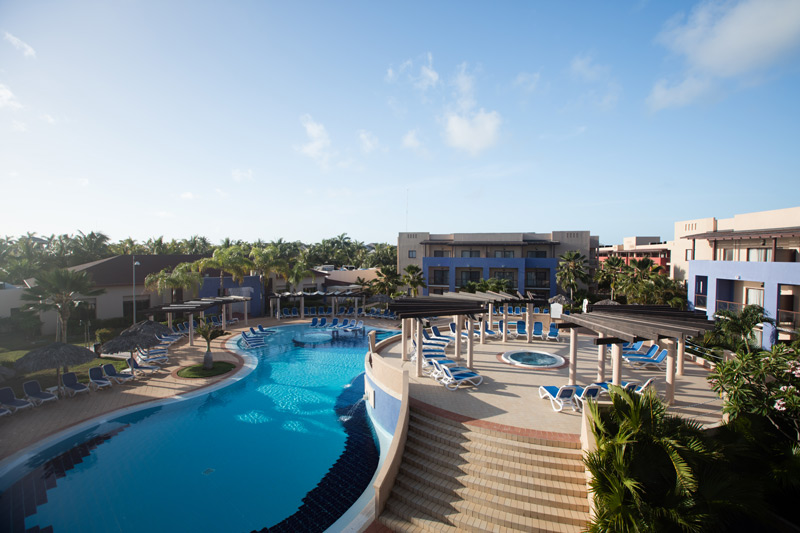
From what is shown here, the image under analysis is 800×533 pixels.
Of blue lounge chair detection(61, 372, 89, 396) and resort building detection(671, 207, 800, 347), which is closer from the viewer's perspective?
blue lounge chair detection(61, 372, 89, 396)

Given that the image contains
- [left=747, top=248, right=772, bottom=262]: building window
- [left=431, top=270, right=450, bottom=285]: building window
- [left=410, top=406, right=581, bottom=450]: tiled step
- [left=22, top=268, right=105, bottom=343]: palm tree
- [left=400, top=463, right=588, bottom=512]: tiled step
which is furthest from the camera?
[left=431, top=270, right=450, bottom=285]: building window

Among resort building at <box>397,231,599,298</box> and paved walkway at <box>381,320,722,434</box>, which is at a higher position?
resort building at <box>397,231,599,298</box>

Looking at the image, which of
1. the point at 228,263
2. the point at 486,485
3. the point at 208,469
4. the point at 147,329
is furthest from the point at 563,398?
the point at 228,263

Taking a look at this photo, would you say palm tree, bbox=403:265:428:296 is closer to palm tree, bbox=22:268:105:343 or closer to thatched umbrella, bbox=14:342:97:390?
palm tree, bbox=22:268:105:343

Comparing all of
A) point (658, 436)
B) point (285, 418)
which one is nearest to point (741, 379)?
point (658, 436)

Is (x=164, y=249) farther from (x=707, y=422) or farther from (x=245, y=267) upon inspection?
(x=707, y=422)

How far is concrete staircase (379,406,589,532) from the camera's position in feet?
25.3

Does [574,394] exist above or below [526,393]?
above

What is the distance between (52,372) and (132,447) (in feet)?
34.2

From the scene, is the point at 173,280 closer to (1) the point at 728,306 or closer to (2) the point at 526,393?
(2) the point at 526,393

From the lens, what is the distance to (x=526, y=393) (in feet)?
40.1

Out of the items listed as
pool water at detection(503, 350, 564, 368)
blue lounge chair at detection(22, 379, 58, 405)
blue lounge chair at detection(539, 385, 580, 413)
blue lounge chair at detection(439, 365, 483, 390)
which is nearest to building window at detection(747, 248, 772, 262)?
pool water at detection(503, 350, 564, 368)

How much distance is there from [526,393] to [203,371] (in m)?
15.0

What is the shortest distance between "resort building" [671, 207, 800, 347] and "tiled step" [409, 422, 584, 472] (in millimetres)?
17078
